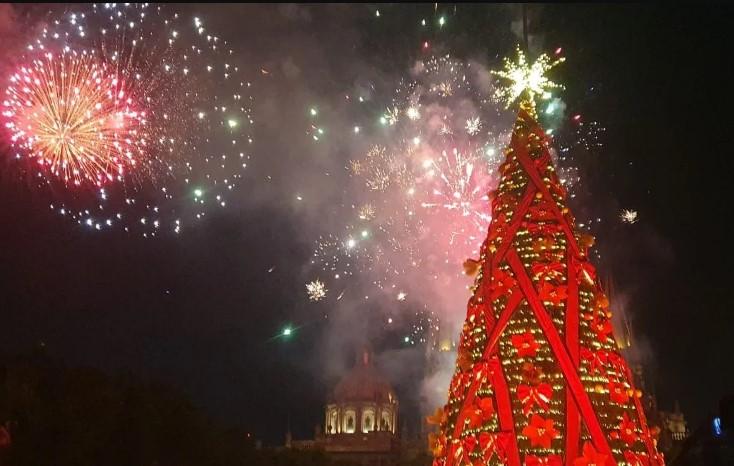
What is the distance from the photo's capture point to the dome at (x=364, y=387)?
5981 centimetres

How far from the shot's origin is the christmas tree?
22.8 ft

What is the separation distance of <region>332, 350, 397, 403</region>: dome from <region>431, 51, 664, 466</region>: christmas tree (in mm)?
53135

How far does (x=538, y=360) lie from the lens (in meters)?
7.41

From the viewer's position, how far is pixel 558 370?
728 cm

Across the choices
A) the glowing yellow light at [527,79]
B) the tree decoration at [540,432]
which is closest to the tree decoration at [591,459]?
the tree decoration at [540,432]

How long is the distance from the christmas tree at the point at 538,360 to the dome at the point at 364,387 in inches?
2092

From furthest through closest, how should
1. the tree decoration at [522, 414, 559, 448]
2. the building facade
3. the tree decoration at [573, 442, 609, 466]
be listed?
1. the building facade
2. the tree decoration at [522, 414, 559, 448]
3. the tree decoration at [573, 442, 609, 466]

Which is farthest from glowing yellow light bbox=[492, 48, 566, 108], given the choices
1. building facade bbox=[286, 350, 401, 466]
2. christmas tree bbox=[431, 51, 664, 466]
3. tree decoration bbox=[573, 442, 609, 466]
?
building facade bbox=[286, 350, 401, 466]

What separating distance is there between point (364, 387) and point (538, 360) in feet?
178

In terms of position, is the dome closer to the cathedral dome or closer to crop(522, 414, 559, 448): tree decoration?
the cathedral dome

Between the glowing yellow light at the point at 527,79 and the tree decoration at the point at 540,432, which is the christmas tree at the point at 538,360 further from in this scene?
the glowing yellow light at the point at 527,79

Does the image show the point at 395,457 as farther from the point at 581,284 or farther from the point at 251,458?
the point at 581,284

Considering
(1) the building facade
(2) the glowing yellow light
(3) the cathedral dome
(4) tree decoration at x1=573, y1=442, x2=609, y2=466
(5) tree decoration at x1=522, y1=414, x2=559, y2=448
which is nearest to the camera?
(4) tree decoration at x1=573, y1=442, x2=609, y2=466

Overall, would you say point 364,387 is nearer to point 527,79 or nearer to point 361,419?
point 361,419
